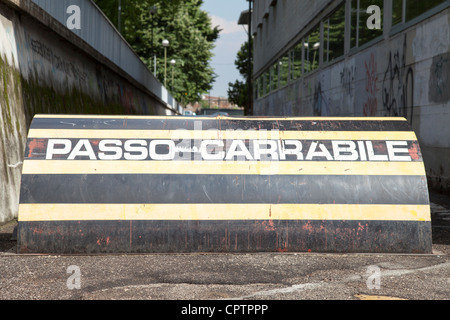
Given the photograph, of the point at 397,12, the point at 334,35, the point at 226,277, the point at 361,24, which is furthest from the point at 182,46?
the point at 226,277

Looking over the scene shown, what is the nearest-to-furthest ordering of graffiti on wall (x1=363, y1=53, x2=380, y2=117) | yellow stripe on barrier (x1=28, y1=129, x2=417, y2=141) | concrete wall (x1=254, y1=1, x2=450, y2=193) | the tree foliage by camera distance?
yellow stripe on barrier (x1=28, y1=129, x2=417, y2=141) → concrete wall (x1=254, y1=1, x2=450, y2=193) → graffiti on wall (x1=363, y1=53, x2=380, y2=117) → the tree foliage

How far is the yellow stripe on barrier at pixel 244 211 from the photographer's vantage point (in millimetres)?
4465

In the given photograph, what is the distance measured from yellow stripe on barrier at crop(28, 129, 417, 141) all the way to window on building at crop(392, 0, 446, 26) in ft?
17.6

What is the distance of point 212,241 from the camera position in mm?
4492

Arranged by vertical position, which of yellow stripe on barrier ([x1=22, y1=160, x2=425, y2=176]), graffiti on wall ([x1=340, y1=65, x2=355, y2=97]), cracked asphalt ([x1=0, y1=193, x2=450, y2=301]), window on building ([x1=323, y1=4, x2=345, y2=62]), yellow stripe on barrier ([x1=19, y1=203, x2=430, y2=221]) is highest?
window on building ([x1=323, y1=4, x2=345, y2=62])

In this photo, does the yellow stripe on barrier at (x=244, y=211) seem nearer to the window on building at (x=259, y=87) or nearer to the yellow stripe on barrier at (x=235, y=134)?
the yellow stripe on barrier at (x=235, y=134)

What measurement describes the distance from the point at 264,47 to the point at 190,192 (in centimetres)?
3318

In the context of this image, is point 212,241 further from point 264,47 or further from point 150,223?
point 264,47

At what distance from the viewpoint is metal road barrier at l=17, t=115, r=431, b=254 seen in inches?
175

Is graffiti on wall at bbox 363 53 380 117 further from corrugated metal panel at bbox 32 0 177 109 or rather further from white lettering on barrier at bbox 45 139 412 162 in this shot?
white lettering on barrier at bbox 45 139 412 162

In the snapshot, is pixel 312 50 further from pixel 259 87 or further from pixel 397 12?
pixel 259 87

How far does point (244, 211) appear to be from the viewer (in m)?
4.54

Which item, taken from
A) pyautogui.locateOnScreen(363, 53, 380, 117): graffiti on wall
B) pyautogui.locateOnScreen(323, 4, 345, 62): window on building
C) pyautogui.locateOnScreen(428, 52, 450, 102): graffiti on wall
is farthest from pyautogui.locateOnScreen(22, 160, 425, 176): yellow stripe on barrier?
pyautogui.locateOnScreen(323, 4, 345, 62): window on building

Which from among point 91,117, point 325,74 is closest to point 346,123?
point 91,117
